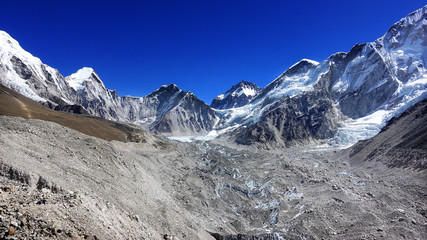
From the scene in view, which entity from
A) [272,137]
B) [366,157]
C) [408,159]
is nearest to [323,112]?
[272,137]

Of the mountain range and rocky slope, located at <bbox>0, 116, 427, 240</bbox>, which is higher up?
the mountain range

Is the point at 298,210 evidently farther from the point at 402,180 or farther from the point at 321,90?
the point at 321,90

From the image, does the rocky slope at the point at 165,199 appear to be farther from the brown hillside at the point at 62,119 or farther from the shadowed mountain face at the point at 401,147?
the brown hillside at the point at 62,119

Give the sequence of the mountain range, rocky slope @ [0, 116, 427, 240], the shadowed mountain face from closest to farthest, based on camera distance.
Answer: rocky slope @ [0, 116, 427, 240]
the shadowed mountain face
the mountain range

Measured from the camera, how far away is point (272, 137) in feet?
459

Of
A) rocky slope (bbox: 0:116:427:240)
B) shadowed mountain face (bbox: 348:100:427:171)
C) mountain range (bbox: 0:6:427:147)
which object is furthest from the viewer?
mountain range (bbox: 0:6:427:147)

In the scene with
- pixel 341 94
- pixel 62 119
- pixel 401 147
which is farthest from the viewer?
pixel 341 94

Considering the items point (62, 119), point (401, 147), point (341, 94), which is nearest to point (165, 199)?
point (62, 119)

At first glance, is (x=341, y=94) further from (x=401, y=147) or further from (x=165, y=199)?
(x=165, y=199)

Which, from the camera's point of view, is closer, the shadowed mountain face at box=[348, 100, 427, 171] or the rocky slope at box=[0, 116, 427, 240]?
the rocky slope at box=[0, 116, 427, 240]

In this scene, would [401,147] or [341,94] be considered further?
[341,94]

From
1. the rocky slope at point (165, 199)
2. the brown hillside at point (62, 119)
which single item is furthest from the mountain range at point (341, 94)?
the rocky slope at point (165, 199)

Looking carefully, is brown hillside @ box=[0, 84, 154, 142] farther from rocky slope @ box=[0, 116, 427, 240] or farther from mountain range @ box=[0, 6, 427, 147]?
mountain range @ box=[0, 6, 427, 147]

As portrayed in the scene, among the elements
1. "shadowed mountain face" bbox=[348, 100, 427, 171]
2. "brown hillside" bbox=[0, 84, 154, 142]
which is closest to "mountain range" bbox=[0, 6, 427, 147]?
"shadowed mountain face" bbox=[348, 100, 427, 171]
